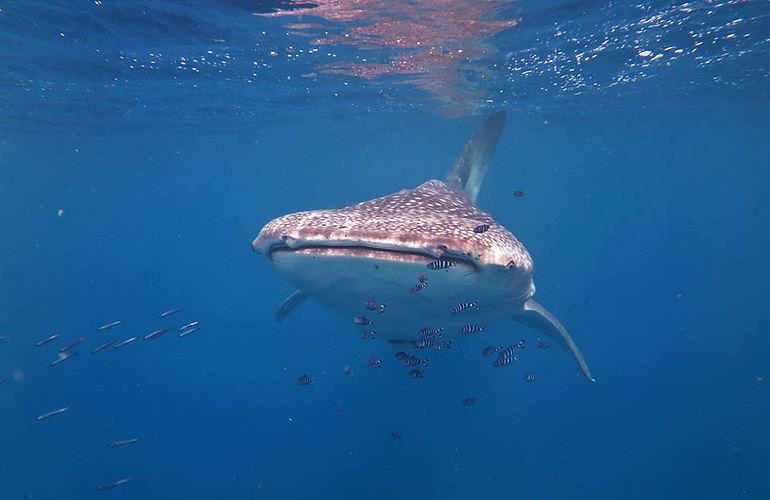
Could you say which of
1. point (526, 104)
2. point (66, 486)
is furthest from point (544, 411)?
point (66, 486)

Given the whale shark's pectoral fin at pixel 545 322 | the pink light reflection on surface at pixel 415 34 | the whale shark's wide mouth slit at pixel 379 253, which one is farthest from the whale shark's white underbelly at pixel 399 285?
the pink light reflection on surface at pixel 415 34

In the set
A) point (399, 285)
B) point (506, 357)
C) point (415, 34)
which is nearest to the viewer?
point (399, 285)

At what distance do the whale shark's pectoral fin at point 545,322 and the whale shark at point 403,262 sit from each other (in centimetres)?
155

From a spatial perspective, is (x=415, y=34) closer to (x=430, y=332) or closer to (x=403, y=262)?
(x=430, y=332)

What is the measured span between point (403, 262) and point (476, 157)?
6.91m

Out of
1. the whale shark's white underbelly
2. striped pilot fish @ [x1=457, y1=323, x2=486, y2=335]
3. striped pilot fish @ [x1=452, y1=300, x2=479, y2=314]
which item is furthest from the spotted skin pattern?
striped pilot fish @ [x1=457, y1=323, x2=486, y2=335]

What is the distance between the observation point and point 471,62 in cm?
1680

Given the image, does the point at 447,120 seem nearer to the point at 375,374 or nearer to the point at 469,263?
the point at 375,374

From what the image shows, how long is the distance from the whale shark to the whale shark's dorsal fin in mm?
4099

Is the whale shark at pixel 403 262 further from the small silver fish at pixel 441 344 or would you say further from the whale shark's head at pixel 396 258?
the small silver fish at pixel 441 344

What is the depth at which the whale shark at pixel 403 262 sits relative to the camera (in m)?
3.92

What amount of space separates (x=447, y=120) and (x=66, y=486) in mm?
27700

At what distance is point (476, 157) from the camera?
1027cm

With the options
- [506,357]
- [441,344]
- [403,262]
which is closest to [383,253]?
A: [403,262]
